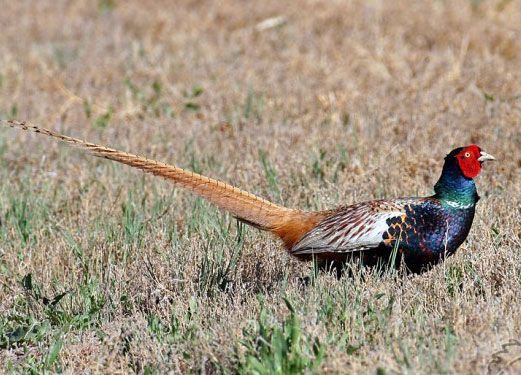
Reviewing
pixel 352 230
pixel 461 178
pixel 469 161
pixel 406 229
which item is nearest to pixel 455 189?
pixel 461 178

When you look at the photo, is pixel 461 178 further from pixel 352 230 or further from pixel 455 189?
pixel 352 230

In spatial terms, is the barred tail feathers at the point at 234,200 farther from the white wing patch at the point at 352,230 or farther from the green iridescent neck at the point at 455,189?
the green iridescent neck at the point at 455,189

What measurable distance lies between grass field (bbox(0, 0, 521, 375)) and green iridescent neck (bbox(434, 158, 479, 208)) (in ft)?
1.04

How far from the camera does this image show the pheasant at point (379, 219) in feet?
14.2

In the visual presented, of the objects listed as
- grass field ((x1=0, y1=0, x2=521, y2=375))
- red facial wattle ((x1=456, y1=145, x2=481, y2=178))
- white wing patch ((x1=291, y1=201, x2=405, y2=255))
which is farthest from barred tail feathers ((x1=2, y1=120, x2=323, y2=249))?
red facial wattle ((x1=456, y1=145, x2=481, y2=178))

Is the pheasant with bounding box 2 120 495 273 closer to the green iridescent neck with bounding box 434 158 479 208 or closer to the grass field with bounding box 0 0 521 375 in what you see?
the green iridescent neck with bounding box 434 158 479 208

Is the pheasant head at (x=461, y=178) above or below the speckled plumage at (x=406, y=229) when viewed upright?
above

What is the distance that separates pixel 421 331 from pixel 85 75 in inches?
256

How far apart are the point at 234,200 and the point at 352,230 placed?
0.65 meters

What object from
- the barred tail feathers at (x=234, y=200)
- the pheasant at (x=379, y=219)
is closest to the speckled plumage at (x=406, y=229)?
the pheasant at (x=379, y=219)

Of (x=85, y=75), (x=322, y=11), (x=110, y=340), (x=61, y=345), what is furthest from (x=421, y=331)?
(x=322, y=11)

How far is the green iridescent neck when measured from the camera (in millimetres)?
4414

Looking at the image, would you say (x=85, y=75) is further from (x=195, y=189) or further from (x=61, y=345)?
(x=61, y=345)

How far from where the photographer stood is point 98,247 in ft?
16.7
